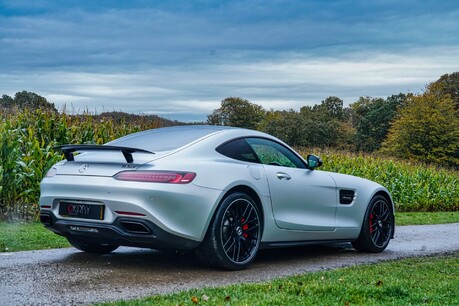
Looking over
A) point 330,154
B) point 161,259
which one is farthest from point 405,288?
point 330,154

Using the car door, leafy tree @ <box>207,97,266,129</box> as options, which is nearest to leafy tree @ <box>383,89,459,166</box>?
leafy tree @ <box>207,97,266,129</box>

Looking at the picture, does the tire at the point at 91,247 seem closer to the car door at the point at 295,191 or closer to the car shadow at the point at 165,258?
the car shadow at the point at 165,258

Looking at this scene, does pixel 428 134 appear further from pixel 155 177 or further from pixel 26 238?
pixel 155 177

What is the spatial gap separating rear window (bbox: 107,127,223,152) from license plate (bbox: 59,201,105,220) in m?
0.87

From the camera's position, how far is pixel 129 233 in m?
6.61

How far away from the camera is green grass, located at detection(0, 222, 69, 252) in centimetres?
889

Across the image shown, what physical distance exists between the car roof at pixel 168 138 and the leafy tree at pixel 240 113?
63.0 m

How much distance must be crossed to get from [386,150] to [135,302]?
5440 centimetres

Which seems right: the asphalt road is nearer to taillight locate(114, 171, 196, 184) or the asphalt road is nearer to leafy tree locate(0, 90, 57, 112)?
taillight locate(114, 171, 196, 184)

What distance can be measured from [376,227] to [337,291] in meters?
3.82

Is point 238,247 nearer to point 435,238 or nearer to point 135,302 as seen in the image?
point 135,302

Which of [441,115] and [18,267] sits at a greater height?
[441,115]

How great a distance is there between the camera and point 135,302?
527 centimetres

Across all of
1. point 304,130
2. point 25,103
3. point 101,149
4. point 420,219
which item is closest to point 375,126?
point 304,130
